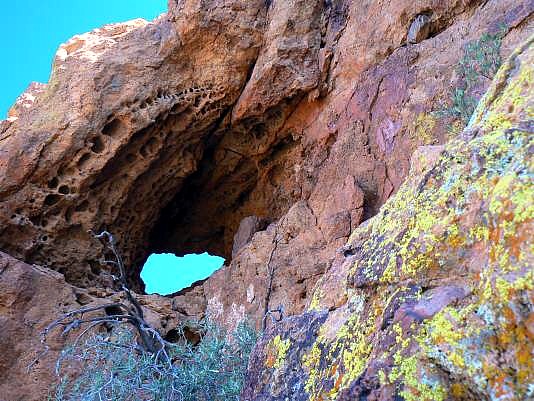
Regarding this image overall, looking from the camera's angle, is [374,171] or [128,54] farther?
[128,54]

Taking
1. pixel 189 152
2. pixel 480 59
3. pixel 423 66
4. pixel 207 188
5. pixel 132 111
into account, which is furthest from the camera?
pixel 207 188

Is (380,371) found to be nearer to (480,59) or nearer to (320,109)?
(480,59)

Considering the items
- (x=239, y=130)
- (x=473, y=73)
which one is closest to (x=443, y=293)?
(x=473, y=73)

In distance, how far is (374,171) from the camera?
6898 mm

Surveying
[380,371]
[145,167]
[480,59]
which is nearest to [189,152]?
[145,167]

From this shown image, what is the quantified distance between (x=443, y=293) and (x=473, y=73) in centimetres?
405

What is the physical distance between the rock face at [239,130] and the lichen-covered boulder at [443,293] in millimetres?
3370

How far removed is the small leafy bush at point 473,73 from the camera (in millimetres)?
5602

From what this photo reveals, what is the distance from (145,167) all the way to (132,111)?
85 cm

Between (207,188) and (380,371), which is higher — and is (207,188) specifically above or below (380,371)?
above

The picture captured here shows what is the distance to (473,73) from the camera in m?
5.79

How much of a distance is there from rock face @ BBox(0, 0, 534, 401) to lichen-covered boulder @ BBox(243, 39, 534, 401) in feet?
11.1

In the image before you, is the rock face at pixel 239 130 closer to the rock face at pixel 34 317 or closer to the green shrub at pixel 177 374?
the rock face at pixel 34 317

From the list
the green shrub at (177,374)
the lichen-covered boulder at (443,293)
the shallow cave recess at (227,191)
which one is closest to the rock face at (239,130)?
the shallow cave recess at (227,191)
